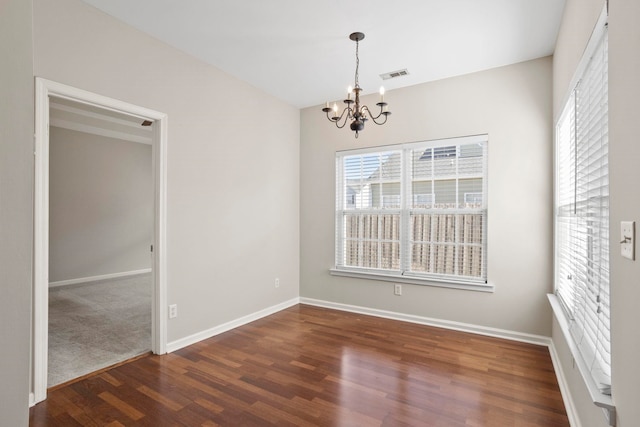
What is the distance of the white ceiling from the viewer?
102 inches

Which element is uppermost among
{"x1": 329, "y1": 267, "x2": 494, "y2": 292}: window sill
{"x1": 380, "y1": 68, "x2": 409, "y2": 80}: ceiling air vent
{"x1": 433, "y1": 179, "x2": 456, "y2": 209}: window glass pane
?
{"x1": 380, "y1": 68, "x2": 409, "y2": 80}: ceiling air vent

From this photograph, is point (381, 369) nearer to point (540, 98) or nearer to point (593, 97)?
point (593, 97)

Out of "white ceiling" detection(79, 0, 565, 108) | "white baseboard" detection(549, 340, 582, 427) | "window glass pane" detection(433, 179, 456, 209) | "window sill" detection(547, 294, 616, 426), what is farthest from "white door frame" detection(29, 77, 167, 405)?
"white baseboard" detection(549, 340, 582, 427)

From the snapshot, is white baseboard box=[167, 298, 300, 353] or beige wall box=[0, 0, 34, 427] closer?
beige wall box=[0, 0, 34, 427]

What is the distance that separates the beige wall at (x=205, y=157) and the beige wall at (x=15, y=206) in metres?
1.97

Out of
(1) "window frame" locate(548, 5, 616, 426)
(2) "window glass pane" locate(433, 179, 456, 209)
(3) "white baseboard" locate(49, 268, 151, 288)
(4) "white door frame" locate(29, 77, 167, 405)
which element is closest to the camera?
(1) "window frame" locate(548, 5, 616, 426)

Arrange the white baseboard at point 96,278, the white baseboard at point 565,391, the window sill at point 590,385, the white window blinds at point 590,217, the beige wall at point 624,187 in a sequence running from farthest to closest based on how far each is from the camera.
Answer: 1. the white baseboard at point 96,278
2. the white baseboard at point 565,391
3. the white window blinds at point 590,217
4. the window sill at point 590,385
5. the beige wall at point 624,187

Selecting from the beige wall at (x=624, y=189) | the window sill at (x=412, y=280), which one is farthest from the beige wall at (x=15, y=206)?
the window sill at (x=412, y=280)

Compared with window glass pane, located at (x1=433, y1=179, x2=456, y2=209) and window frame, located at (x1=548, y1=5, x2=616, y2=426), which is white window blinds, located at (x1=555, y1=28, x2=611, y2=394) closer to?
window frame, located at (x1=548, y1=5, x2=616, y2=426)

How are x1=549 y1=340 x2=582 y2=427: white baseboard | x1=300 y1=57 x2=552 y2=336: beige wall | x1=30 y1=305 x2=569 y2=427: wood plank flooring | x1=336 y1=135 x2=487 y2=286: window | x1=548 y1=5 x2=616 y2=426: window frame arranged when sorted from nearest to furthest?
x1=548 y1=5 x2=616 y2=426: window frame, x1=549 y1=340 x2=582 y2=427: white baseboard, x1=30 y1=305 x2=569 y2=427: wood plank flooring, x1=300 y1=57 x2=552 y2=336: beige wall, x1=336 y1=135 x2=487 y2=286: window

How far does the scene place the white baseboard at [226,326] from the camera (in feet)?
10.7

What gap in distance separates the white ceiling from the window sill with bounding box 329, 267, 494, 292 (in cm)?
235

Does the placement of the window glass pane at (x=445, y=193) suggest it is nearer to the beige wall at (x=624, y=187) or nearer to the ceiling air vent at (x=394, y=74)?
the ceiling air vent at (x=394, y=74)

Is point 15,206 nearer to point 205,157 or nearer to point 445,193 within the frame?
point 205,157
